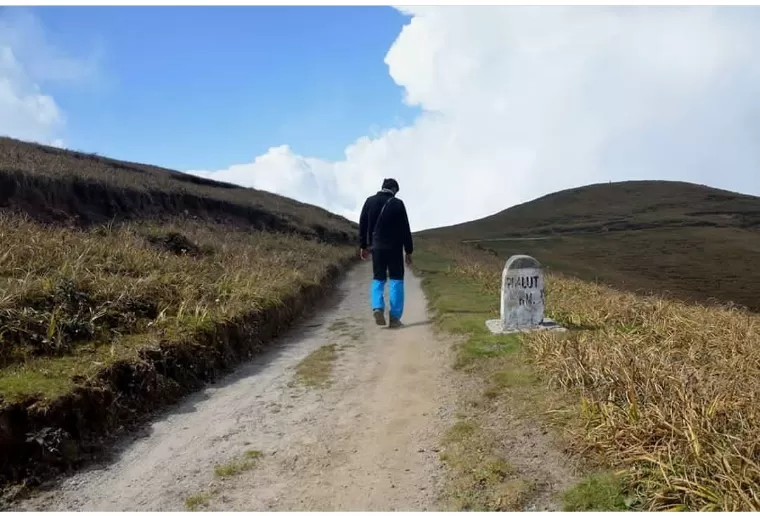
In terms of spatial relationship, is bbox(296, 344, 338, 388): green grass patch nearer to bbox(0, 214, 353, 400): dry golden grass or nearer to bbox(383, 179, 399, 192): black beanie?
bbox(0, 214, 353, 400): dry golden grass

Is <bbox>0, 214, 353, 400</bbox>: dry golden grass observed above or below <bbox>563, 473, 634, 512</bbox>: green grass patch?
above

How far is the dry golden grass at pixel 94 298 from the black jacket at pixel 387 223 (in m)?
2.47

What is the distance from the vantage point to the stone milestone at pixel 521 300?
9.22m

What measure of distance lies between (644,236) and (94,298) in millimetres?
76968

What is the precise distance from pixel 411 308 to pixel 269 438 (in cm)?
802

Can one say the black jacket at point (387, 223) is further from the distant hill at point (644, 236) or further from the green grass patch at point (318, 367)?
the distant hill at point (644, 236)

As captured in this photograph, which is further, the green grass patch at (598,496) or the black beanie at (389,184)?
the black beanie at (389,184)

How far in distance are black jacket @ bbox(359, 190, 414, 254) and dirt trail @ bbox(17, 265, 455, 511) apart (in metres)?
2.56

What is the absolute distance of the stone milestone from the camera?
363 inches

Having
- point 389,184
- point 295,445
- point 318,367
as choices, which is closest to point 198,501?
point 295,445

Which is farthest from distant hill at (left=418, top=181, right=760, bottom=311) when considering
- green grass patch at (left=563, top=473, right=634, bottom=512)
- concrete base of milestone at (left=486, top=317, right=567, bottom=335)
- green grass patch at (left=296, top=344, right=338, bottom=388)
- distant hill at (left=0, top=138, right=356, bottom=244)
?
green grass patch at (left=563, top=473, right=634, bottom=512)

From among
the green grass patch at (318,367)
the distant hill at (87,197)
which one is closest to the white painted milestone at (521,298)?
the green grass patch at (318,367)

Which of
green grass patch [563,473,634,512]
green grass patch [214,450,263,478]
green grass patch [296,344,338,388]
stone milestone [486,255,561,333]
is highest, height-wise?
stone milestone [486,255,561,333]

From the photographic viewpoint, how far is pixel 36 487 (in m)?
4.86
